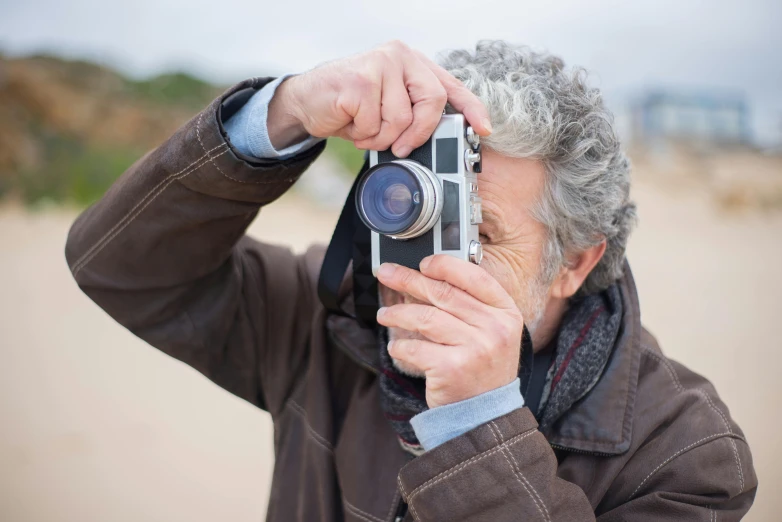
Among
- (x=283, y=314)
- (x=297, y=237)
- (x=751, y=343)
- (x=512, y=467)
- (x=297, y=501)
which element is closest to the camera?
(x=512, y=467)

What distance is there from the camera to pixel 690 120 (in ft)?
58.3

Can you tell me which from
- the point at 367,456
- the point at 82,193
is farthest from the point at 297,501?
the point at 82,193

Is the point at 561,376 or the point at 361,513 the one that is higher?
the point at 561,376

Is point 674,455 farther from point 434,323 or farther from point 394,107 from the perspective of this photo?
point 394,107

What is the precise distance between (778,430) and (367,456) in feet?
12.2

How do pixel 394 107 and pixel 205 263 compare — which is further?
pixel 205 263

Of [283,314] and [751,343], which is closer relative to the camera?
[283,314]

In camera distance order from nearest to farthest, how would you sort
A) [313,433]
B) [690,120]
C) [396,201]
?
1. [396,201]
2. [313,433]
3. [690,120]

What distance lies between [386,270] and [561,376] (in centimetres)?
47

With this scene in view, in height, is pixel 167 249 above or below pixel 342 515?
above

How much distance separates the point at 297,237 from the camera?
7188 millimetres

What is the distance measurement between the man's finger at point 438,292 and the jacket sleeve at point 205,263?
351 millimetres

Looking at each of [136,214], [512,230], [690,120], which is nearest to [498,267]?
[512,230]

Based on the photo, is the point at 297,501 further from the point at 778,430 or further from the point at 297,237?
the point at 297,237
